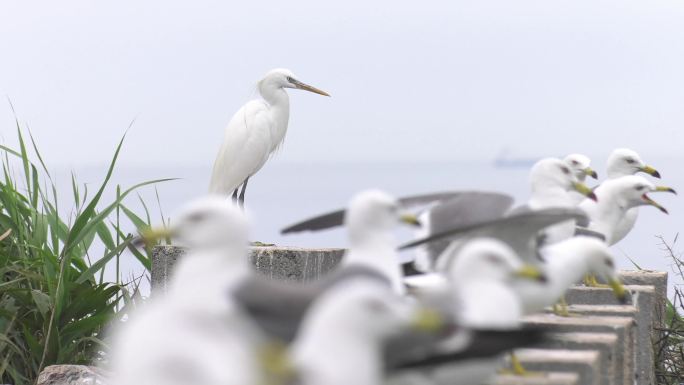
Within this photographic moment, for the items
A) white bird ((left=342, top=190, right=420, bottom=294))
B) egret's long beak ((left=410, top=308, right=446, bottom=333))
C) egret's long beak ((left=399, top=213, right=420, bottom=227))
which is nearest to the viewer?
egret's long beak ((left=410, top=308, right=446, bottom=333))

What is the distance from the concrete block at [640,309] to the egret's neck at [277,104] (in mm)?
4890

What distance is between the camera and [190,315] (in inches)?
142

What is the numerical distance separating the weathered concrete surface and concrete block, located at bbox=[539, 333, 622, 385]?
3905mm

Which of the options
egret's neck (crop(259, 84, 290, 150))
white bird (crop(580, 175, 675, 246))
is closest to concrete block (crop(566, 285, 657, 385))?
white bird (crop(580, 175, 675, 246))

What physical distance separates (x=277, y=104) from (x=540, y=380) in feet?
26.8

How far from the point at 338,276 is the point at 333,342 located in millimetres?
1259

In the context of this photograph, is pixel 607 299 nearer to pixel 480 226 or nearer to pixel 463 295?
pixel 480 226

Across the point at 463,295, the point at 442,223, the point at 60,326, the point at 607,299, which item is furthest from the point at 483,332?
the point at 60,326

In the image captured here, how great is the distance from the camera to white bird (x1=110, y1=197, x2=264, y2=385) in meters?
3.38

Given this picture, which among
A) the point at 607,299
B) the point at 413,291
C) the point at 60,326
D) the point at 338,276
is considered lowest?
the point at 60,326

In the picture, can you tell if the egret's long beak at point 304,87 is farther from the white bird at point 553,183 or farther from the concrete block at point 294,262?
the white bird at point 553,183

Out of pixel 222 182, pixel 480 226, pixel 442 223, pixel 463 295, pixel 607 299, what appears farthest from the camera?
pixel 222 182

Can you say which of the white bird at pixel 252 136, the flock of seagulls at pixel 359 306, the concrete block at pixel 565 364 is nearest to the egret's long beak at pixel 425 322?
the flock of seagulls at pixel 359 306

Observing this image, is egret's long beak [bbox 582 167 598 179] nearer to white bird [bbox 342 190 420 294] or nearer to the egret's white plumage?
the egret's white plumage
